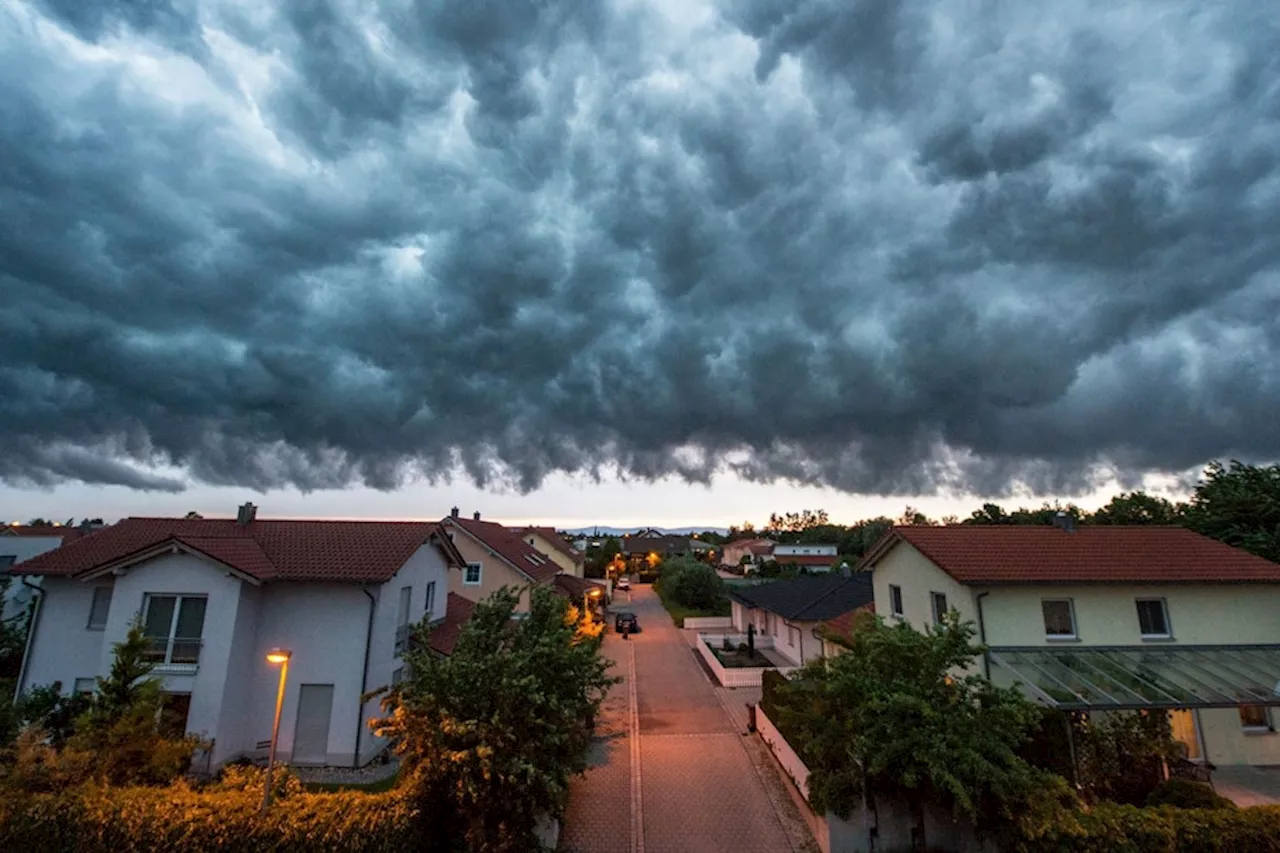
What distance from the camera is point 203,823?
431 inches

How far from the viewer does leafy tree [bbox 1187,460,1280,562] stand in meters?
29.1

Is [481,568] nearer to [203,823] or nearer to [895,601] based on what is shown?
[895,601]

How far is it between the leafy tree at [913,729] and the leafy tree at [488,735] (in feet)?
19.2

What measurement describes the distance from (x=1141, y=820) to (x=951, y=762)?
4195mm

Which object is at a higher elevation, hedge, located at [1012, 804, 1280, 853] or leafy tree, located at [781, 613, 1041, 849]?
leafy tree, located at [781, 613, 1041, 849]

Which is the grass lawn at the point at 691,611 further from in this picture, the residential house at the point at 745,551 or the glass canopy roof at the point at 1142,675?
the residential house at the point at 745,551

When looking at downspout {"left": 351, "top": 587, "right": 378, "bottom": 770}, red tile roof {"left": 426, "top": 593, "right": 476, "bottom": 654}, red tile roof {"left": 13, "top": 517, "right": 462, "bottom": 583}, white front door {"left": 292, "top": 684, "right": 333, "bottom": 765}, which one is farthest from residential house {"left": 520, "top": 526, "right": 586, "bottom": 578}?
white front door {"left": 292, "top": 684, "right": 333, "bottom": 765}

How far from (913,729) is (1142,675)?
11.1 meters

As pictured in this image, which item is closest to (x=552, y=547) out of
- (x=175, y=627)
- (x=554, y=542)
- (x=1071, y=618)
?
(x=554, y=542)

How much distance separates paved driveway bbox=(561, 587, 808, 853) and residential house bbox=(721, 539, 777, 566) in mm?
89670

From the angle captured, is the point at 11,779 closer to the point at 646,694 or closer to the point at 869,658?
the point at 869,658

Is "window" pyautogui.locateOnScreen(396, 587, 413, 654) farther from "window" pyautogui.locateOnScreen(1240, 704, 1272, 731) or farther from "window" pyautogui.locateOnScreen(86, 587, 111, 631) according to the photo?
"window" pyautogui.locateOnScreen(1240, 704, 1272, 731)

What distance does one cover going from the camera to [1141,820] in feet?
38.4

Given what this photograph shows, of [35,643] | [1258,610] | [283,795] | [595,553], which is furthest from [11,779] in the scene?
[595,553]
